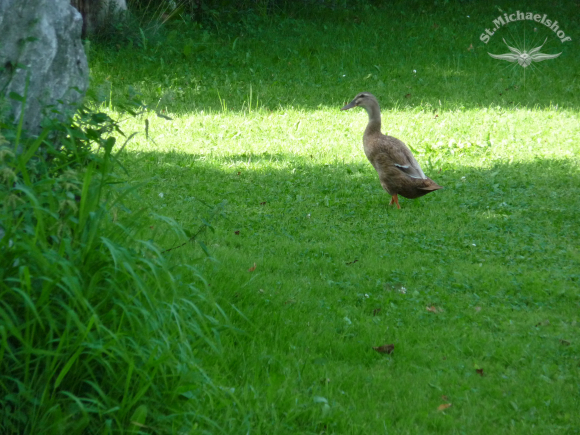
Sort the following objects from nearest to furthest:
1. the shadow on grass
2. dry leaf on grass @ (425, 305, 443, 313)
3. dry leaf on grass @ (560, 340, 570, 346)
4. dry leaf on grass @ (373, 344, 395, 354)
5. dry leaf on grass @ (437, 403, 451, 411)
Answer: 1. dry leaf on grass @ (437, 403, 451, 411)
2. dry leaf on grass @ (373, 344, 395, 354)
3. dry leaf on grass @ (560, 340, 570, 346)
4. dry leaf on grass @ (425, 305, 443, 313)
5. the shadow on grass

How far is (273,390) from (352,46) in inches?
470

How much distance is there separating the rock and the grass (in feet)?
1.06

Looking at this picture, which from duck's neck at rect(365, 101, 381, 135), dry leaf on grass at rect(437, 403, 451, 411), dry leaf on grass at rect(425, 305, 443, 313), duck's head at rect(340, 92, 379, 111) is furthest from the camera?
duck's head at rect(340, 92, 379, 111)

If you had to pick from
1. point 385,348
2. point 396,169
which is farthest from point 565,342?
point 396,169

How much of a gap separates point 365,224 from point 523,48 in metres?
9.92

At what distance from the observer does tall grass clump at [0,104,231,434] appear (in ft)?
9.22

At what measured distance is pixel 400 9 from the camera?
17516 mm

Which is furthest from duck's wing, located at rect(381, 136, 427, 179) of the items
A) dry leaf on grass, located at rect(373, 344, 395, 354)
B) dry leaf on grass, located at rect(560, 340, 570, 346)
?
dry leaf on grass, located at rect(373, 344, 395, 354)

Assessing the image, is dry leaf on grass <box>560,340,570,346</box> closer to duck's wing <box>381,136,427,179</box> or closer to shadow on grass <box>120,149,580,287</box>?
shadow on grass <box>120,149,580,287</box>

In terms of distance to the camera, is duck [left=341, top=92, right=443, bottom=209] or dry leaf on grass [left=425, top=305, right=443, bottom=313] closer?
dry leaf on grass [left=425, top=305, right=443, bottom=313]

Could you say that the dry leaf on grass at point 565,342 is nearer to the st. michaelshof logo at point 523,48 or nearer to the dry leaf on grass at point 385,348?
the dry leaf on grass at point 385,348

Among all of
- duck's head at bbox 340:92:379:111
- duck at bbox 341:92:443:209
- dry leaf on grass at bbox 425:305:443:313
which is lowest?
dry leaf on grass at bbox 425:305:443:313

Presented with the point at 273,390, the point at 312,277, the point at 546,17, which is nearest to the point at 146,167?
the point at 312,277

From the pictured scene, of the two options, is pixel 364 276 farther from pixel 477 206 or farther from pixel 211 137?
pixel 211 137
